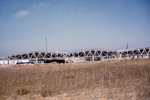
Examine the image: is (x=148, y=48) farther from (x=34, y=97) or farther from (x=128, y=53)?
(x=34, y=97)

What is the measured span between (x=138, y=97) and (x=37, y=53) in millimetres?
40747

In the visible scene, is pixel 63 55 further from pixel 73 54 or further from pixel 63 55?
pixel 73 54

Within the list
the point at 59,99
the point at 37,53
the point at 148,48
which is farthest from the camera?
the point at 148,48

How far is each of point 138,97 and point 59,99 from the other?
3.88 m

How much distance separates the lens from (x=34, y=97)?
7.30 meters

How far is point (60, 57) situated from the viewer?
48562mm

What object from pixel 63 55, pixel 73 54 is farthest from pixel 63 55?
pixel 73 54

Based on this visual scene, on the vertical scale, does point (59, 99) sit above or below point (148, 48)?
below

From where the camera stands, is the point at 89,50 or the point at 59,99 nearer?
the point at 59,99

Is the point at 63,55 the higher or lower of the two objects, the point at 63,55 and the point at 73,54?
the lower

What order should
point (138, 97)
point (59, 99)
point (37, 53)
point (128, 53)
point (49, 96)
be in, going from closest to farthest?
point (138, 97) → point (59, 99) → point (49, 96) → point (37, 53) → point (128, 53)

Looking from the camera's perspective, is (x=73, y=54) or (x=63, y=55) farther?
(x=73, y=54)

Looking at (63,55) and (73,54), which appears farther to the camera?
(73,54)

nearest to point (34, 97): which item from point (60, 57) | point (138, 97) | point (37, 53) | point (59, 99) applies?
point (59, 99)
